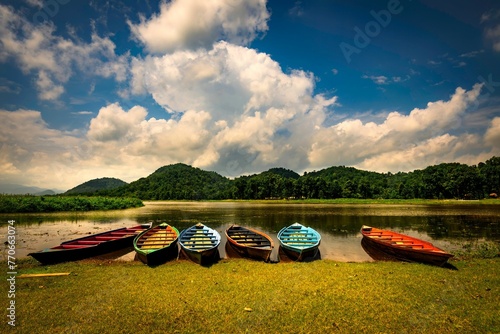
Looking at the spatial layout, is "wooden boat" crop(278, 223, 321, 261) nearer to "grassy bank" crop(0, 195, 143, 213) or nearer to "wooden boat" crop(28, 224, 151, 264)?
"wooden boat" crop(28, 224, 151, 264)

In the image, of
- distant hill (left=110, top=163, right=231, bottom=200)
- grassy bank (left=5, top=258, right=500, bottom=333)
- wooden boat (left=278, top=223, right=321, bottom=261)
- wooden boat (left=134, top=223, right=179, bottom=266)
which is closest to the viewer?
grassy bank (left=5, top=258, right=500, bottom=333)

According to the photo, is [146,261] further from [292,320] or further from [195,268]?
[292,320]

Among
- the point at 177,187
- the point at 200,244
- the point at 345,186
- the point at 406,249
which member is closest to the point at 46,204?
the point at 200,244

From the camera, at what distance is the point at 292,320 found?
8.00 meters

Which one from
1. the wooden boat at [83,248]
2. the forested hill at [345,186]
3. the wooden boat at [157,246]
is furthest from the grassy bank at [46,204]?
the forested hill at [345,186]

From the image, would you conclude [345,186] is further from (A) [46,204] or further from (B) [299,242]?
(B) [299,242]

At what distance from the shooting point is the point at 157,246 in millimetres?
17281

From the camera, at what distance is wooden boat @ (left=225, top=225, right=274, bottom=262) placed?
603 inches

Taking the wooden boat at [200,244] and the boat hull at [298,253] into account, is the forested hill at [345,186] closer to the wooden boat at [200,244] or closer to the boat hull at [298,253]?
the wooden boat at [200,244]

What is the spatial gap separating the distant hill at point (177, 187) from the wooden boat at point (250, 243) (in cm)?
12047

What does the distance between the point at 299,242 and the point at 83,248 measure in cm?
1372

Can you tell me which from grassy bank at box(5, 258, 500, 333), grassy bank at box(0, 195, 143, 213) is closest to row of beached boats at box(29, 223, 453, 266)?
grassy bank at box(5, 258, 500, 333)

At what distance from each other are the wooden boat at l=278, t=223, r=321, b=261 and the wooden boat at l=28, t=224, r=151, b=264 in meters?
11.6

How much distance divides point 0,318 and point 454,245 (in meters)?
26.2
